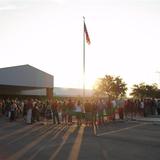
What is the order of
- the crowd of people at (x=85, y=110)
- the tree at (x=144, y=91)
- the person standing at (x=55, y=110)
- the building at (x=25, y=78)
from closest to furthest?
the crowd of people at (x=85, y=110), the person standing at (x=55, y=110), the building at (x=25, y=78), the tree at (x=144, y=91)

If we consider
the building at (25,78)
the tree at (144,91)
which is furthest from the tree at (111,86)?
the building at (25,78)

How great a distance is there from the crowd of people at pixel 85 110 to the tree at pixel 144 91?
7229cm

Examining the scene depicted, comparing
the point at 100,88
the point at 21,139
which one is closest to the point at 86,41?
the point at 21,139

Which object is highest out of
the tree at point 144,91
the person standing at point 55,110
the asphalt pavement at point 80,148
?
the tree at point 144,91

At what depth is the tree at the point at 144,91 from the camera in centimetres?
10847

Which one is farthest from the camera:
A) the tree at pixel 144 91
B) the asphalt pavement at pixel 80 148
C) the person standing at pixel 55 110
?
the tree at pixel 144 91

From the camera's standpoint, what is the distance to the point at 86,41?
31672mm

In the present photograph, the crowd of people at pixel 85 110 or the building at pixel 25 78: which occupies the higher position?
the building at pixel 25 78

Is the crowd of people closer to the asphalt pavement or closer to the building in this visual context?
the asphalt pavement

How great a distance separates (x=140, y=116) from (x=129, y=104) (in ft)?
9.48

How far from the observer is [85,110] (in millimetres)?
25438

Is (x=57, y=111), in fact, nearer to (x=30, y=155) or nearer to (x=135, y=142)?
(x=135, y=142)

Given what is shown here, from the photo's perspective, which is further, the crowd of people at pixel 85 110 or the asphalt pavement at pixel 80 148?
the crowd of people at pixel 85 110

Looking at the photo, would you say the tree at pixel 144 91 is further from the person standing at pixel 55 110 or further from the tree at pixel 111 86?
the person standing at pixel 55 110
